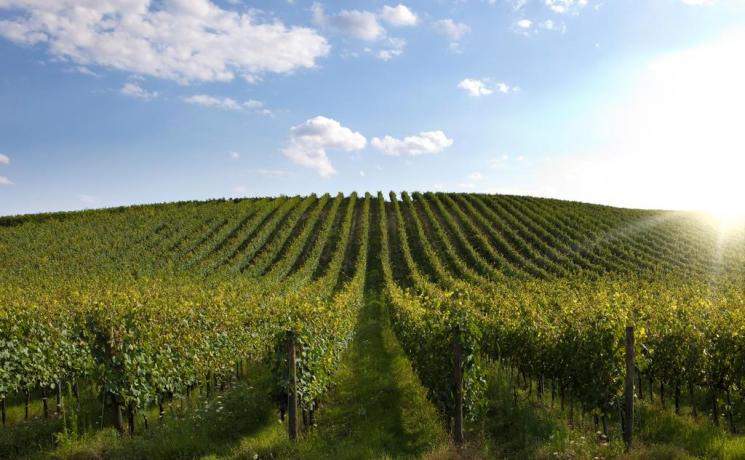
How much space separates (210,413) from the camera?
12.7 m

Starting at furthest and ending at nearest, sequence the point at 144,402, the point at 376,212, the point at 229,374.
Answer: the point at 376,212
the point at 229,374
the point at 144,402

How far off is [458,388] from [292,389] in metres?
3.61

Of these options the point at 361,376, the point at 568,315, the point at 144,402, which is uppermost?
the point at 568,315

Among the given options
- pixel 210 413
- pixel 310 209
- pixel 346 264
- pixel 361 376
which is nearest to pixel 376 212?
pixel 310 209

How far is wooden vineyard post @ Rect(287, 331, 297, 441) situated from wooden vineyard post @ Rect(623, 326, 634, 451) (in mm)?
6828

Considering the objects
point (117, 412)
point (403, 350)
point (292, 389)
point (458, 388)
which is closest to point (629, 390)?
point (458, 388)

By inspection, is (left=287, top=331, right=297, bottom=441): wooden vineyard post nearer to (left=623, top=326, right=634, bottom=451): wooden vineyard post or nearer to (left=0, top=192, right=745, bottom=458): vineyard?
(left=0, top=192, right=745, bottom=458): vineyard

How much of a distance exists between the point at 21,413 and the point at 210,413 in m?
6.04

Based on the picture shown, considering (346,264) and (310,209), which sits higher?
(310,209)

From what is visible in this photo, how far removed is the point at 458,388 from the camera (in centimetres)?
1049

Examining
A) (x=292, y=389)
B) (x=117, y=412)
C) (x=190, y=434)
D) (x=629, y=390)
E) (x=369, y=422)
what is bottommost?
(x=369, y=422)

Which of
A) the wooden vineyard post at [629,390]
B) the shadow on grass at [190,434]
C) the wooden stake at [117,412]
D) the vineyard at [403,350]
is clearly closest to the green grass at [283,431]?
the shadow on grass at [190,434]

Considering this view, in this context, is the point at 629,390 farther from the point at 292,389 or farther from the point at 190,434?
the point at 190,434

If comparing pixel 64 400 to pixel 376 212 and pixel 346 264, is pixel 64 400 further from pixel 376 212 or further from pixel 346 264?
pixel 376 212
